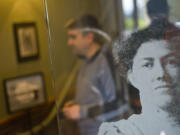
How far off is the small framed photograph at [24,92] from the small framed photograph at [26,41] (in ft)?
0.46

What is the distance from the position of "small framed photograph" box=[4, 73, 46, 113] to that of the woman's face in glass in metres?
1.11

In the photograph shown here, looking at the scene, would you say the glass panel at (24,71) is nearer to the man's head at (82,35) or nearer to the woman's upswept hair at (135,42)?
the man's head at (82,35)

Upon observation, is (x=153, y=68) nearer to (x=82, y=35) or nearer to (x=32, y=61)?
(x=82, y=35)

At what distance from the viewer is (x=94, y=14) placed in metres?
1.75

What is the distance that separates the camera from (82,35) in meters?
1.71

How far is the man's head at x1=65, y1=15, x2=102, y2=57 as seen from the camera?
1.68 meters

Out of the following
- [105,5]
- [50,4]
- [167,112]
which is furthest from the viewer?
[105,5]

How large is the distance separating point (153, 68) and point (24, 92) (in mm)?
1196

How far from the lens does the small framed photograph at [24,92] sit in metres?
1.61

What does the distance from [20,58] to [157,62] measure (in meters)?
1.28

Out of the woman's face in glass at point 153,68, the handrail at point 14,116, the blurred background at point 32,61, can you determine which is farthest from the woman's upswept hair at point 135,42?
the handrail at point 14,116

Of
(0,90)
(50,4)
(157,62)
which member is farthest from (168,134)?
(0,90)

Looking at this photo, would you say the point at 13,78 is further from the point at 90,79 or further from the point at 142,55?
the point at 142,55

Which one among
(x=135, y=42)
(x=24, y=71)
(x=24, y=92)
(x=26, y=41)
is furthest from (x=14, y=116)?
(x=135, y=42)
